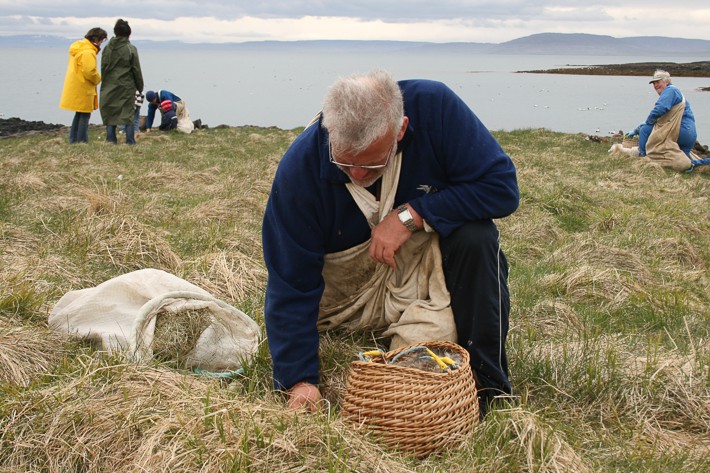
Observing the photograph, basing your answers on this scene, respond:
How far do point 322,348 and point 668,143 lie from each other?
9.59 metres

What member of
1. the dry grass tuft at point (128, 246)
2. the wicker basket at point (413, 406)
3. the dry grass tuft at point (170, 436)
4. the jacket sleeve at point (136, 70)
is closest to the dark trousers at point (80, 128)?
the jacket sleeve at point (136, 70)

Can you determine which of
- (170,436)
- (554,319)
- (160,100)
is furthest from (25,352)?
(160,100)

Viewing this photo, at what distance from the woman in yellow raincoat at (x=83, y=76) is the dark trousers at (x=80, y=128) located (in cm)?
13

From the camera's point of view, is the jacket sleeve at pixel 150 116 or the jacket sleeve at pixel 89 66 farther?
the jacket sleeve at pixel 150 116

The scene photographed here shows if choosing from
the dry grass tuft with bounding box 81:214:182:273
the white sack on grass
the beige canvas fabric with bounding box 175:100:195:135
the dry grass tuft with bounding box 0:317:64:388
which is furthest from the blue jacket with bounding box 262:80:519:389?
the beige canvas fabric with bounding box 175:100:195:135

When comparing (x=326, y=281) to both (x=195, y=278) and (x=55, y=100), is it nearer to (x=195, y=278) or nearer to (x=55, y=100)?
(x=195, y=278)

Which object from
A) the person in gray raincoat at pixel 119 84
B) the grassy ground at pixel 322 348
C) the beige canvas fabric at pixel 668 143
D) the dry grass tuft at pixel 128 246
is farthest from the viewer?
the person in gray raincoat at pixel 119 84

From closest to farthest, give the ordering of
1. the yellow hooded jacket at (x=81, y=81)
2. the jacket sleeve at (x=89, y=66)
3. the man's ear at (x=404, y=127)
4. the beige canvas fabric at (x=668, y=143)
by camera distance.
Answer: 1. the man's ear at (x=404, y=127)
2. the beige canvas fabric at (x=668, y=143)
3. the jacket sleeve at (x=89, y=66)
4. the yellow hooded jacket at (x=81, y=81)

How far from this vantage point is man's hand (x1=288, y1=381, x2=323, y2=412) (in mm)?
2674

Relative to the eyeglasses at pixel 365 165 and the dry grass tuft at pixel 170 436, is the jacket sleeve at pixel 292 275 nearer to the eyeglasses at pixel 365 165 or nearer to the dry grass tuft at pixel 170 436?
the eyeglasses at pixel 365 165

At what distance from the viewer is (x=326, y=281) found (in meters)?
3.24

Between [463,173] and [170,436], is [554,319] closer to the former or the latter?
[463,173]

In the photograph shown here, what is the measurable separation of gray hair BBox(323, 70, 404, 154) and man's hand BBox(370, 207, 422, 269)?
1.23ft

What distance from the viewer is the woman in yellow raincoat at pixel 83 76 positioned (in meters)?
11.6
